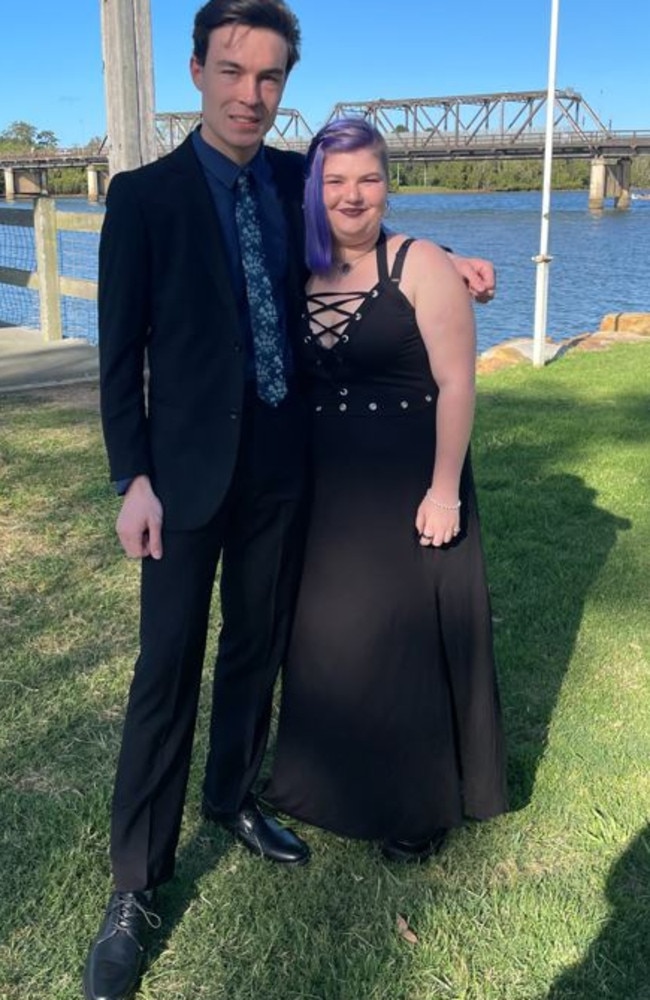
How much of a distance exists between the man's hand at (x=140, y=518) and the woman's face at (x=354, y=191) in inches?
27.1

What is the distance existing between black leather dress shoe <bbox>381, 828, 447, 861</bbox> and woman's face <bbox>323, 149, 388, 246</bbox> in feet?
4.74

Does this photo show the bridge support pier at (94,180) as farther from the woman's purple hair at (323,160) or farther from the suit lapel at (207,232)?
the suit lapel at (207,232)

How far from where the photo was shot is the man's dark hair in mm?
1982

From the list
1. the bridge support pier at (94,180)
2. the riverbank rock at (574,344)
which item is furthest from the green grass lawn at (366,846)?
the bridge support pier at (94,180)

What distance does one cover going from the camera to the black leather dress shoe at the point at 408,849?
2.49 metres

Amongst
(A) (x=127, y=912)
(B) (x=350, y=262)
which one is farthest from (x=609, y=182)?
(A) (x=127, y=912)

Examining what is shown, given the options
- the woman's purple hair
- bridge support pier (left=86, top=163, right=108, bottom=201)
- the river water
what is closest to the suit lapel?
the woman's purple hair

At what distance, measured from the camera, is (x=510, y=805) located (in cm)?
272

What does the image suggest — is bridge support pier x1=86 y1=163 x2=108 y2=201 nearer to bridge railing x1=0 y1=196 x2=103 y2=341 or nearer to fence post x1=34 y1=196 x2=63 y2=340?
bridge railing x1=0 y1=196 x2=103 y2=341

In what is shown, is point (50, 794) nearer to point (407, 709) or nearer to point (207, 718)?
point (207, 718)

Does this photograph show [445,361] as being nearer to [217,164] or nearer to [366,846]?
[217,164]

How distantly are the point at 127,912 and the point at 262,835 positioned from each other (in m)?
0.44

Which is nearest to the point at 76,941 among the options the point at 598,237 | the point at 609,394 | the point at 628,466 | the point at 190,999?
the point at 190,999

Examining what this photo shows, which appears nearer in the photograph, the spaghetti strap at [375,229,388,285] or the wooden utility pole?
the spaghetti strap at [375,229,388,285]
